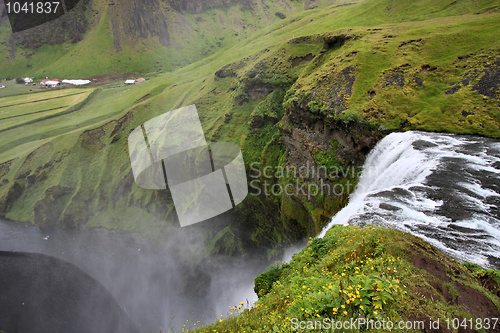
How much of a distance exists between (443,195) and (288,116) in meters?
19.9

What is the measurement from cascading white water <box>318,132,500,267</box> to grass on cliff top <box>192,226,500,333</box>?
192cm

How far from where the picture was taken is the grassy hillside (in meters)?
19.8

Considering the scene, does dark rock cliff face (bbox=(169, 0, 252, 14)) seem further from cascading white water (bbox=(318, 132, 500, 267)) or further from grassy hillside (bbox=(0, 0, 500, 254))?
cascading white water (bbox=(318, 132, 500, 267))

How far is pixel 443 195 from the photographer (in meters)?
12.0

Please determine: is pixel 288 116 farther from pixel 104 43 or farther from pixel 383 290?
pixel 104 43

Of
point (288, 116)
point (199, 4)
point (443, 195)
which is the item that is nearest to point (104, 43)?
point (199, 4)

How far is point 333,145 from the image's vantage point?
76.9 ft

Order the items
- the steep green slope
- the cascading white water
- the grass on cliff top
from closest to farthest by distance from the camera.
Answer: the grass on cliff top
the cascading white water
the steep green slope

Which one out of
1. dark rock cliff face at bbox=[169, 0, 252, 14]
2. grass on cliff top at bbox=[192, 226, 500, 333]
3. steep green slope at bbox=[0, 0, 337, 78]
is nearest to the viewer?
grass on cliff top at bbox=[192, 226, 500, 333]

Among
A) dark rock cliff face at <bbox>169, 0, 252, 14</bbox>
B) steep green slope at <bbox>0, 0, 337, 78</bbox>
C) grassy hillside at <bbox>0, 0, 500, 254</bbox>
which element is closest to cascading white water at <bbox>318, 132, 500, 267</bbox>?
grassy hillside at <bbox>0, 0, 500, 254</bbox>

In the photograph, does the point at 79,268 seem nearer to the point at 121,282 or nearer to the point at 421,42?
the point at 121,282

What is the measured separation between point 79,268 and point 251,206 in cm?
3172

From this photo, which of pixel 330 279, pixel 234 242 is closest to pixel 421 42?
pixel 330 279

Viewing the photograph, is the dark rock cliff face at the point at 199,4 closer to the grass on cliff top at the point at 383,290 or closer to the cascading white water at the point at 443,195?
the cascading white water at the point at 443,195
